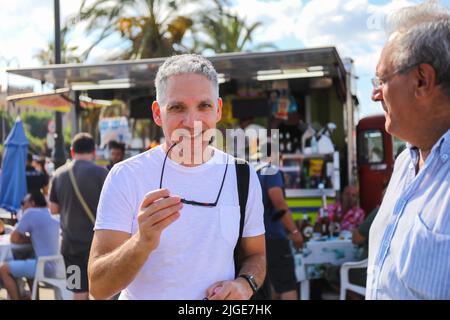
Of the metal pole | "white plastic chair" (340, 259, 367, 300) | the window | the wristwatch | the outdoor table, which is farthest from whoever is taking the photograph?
the window

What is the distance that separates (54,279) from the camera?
538 centimetres

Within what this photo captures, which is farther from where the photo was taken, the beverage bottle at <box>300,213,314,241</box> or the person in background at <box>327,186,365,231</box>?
the person in background at <box>327,186,365,231</box>

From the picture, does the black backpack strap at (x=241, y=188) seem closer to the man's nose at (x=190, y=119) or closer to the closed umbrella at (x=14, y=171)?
the man's nose at (x=190, y=119)

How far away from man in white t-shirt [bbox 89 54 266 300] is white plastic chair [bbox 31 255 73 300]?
12.8 feet

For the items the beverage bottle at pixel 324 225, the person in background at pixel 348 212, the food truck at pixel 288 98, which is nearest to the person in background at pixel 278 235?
the beverage bottle at pixel 324 225

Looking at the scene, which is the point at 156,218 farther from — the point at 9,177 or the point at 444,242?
the point at 9,177

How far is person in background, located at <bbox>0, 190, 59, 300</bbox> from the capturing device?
554 centimetres

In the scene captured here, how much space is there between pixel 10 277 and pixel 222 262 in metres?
4.60

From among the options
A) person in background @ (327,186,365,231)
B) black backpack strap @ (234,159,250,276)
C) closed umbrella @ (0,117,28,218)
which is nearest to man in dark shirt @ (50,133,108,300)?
closed umbrella @ (0,117,28,218)

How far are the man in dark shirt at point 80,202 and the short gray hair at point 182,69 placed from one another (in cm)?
306

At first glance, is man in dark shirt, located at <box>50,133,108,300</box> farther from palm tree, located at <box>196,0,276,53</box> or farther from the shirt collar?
palm tree, located at <box>196,0,276,53</box>

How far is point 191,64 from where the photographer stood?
1655 mm

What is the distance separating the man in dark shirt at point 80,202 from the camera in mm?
4633
